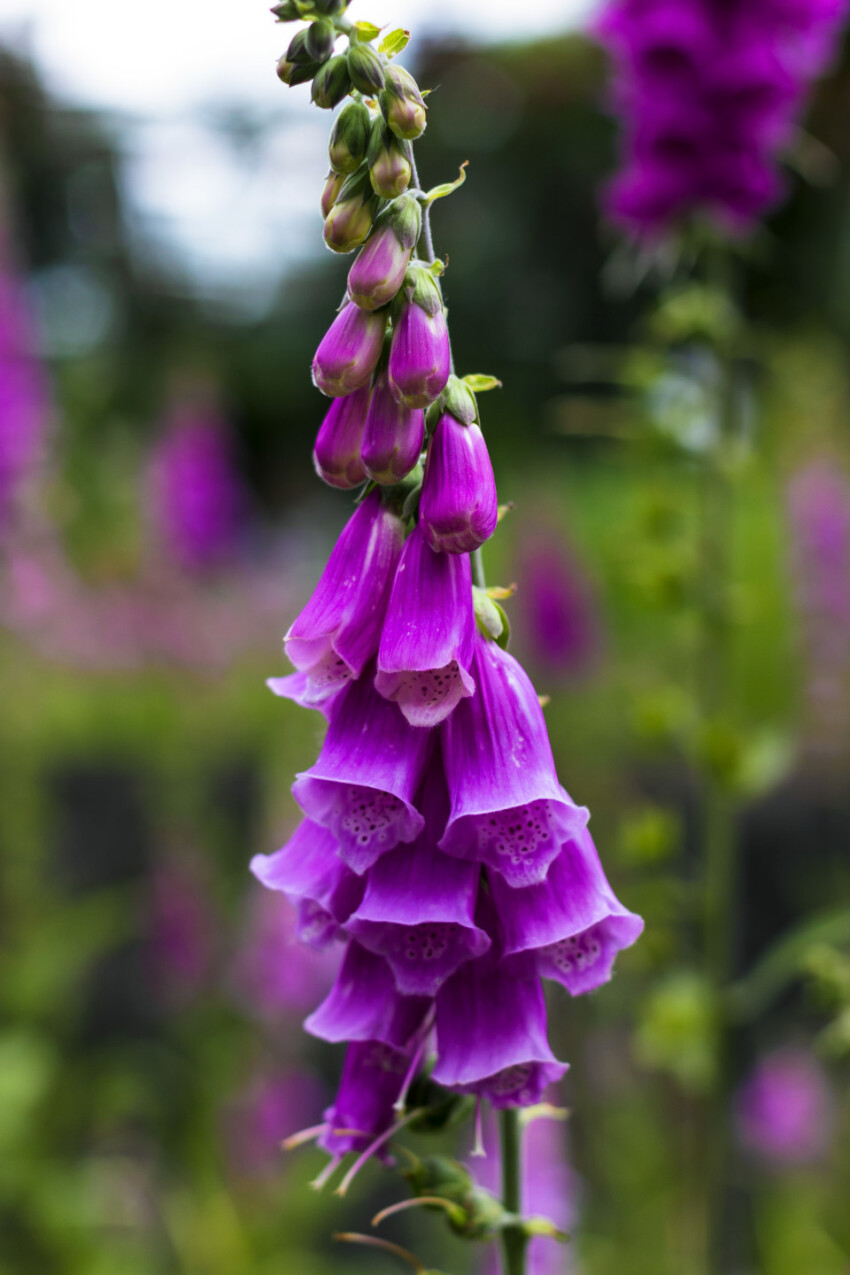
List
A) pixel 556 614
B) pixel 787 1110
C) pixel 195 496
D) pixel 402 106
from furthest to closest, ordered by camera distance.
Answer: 1. pixel 195 496
2. pixel 556 614
3. pixel 787 1110
4. pixel 402 106

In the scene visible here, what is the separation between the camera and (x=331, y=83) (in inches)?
27.6

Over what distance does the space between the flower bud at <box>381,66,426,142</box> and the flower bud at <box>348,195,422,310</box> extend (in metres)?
0.05

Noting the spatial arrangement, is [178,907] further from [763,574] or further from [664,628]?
[763,574]

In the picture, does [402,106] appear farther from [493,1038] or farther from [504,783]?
[493,1038]

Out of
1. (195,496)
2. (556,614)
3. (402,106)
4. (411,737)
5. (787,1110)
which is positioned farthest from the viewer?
(195,496)

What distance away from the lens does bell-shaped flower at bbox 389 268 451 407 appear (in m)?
0.70

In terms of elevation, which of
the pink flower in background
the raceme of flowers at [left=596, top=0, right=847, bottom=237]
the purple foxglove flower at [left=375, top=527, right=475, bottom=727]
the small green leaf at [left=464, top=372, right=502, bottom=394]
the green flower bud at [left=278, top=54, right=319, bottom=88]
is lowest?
the purple foxglove flower at [left=375, top=527, right=475, bottom=727]

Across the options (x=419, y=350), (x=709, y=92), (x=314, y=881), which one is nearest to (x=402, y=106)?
(x=419, y=350)

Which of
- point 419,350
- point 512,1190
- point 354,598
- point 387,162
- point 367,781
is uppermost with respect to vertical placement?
point 387,162

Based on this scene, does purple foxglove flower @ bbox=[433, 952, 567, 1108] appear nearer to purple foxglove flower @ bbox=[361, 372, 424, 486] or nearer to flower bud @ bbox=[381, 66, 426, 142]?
purple foxglove flower @ bbox=[361, 372, 424, 486]

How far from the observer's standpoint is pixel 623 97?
1.85 metres

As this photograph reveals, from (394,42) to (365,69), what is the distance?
5 cm

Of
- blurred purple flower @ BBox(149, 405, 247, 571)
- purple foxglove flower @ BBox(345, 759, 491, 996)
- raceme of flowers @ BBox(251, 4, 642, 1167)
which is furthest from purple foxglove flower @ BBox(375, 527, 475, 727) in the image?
blurred purple flower @ BBox(149, 405, 247, 571)

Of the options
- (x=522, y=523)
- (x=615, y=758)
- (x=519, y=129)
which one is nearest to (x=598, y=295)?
(x=519, y=129)
